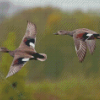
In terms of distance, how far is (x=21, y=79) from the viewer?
5.71 metres

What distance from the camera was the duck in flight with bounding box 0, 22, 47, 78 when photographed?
3016 millimetres

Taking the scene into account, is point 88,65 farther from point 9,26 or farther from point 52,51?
point 9,26

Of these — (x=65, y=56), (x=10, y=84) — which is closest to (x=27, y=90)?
(x=10, y=84)

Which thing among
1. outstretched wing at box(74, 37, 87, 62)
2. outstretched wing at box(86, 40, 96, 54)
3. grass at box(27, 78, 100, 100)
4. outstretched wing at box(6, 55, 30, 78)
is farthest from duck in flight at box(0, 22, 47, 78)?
grass at box(27, 78, 100, 100)

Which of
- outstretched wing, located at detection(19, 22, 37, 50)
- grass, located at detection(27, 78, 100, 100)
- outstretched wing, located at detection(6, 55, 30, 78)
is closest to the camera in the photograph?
outstretched wing, located at detection(6, 55, 30, 78)

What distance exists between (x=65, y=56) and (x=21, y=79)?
3.76 ft

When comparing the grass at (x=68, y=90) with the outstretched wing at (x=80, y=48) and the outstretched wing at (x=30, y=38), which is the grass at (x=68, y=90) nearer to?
the outstretched wing at (x=30, y=38)

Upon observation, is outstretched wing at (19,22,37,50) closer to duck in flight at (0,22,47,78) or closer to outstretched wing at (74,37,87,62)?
duck in flight at (0,22,47,78)

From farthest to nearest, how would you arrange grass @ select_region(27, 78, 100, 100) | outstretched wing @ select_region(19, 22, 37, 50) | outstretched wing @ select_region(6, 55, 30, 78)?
grass @ select_region(27, 78, 100, 100)
outstretched wing @ select_region(19, 22, 37, 50)
outstretched wing @ select_region(6, 55, 30, 78)

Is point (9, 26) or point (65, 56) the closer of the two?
point (9, 26)

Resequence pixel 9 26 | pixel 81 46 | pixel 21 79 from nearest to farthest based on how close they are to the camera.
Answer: pixel 81 46 < pixel 21 79 < pixel 9 26

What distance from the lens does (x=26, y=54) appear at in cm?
317

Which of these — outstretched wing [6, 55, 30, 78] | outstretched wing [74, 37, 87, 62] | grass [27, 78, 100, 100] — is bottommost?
grass [27, 78, 100, 100]

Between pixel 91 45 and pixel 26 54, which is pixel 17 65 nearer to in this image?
pixel 26 54
